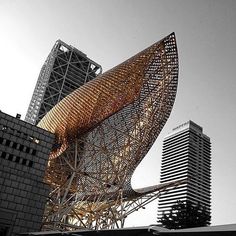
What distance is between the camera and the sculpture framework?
49.0 m

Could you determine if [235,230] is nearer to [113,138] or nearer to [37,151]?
[37,151]

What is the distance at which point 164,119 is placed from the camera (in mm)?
55125

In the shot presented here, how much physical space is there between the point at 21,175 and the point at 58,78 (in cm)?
9557

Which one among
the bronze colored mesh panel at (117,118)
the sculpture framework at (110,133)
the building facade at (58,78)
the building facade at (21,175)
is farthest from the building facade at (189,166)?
the building facade at (21,175)

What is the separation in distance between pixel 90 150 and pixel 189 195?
13012 cm

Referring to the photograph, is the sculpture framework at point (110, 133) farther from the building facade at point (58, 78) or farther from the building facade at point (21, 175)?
the building facade at point (58, 78)

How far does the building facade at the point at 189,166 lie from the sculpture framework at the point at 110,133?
11839cm

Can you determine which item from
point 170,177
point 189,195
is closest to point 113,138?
point 189,195

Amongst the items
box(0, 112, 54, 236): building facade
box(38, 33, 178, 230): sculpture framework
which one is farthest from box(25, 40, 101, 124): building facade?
box(0, 112, 54, 236): building facade

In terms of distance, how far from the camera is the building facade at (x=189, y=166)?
172 metres

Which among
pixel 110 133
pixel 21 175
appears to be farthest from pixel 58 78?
pixel 21 175

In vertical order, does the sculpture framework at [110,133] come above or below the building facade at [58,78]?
below

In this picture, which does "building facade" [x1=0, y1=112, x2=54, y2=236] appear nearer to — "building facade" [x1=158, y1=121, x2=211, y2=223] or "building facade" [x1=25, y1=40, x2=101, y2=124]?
"building facade" [x1=25, y1=40, x2=101, y2=124]

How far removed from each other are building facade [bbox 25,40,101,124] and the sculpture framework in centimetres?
7230
